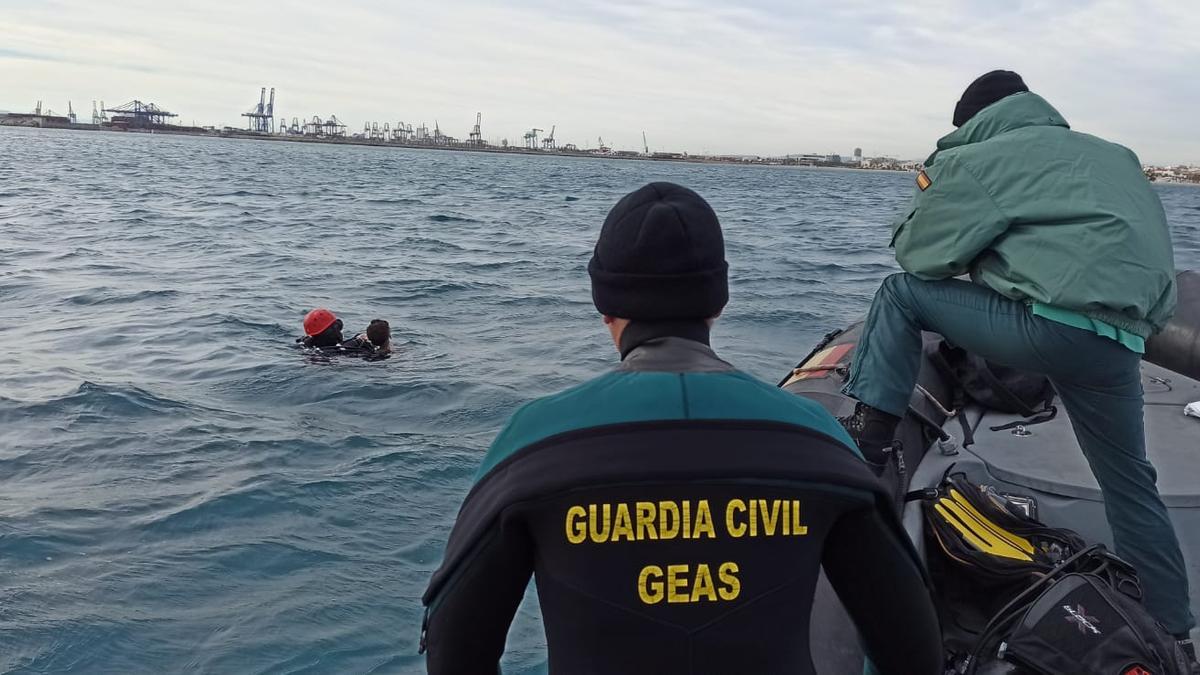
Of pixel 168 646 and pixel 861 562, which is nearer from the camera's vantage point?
pixel 861 562

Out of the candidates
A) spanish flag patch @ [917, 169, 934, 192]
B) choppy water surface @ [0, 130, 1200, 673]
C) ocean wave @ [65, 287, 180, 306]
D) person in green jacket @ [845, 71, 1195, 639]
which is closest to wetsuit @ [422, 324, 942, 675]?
person in green jacket @ [845, 71, 1195, 639]

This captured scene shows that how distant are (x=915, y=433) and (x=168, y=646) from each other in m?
3.42

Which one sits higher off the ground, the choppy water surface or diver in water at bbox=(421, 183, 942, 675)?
diver in water at bbox=(421, 183, 942, 675)

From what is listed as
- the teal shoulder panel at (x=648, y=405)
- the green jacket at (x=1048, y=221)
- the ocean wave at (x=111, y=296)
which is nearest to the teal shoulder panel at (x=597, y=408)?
the teal shoulder panel at (x=648, y=405)

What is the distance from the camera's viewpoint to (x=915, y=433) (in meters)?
3.76

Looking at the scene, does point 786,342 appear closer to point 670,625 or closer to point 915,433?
point 915,433

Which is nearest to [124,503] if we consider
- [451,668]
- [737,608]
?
[451,668]

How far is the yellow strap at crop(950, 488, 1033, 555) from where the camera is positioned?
3.04 m

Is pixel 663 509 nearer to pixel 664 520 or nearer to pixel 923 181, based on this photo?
pixel 664 520

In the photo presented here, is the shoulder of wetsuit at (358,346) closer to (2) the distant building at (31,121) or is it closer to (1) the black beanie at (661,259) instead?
(1) the black beanie at (661,259)

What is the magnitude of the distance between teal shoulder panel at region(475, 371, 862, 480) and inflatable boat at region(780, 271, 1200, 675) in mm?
1427

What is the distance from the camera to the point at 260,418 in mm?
7777

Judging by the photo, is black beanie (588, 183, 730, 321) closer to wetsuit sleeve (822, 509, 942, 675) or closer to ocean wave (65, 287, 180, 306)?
wetsuit sleeve (822, 509, 942, 675)

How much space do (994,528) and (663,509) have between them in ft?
7.24
